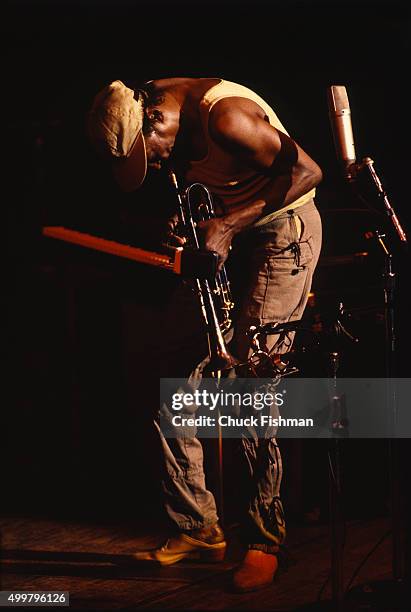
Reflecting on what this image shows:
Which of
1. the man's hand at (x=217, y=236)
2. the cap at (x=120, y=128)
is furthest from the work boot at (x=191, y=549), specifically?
the cap at (x=120, y=128)

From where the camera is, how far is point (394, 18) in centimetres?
470

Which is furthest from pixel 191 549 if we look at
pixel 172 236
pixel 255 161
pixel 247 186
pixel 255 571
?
pixel 255 161

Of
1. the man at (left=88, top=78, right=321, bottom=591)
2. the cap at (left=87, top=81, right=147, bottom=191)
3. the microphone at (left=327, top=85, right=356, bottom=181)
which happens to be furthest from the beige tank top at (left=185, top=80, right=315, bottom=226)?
the microphone at (left=327, top=85, right=356, bottom=181)

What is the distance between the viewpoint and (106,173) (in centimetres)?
473

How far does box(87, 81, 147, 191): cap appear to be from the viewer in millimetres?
3518

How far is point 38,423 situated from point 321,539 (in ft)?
5.63

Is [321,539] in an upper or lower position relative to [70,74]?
lower

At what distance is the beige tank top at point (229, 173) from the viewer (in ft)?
11.6

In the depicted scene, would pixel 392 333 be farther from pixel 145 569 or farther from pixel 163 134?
pixel 145 569

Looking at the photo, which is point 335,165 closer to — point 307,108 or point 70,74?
point 307,108

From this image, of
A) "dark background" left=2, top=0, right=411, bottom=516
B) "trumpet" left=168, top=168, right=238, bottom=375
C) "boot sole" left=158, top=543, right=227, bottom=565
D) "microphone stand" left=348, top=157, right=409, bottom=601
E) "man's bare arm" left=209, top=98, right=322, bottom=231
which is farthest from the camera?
"dark background" left=2, top=0, right=411, bottom=516

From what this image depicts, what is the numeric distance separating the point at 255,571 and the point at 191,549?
439 millimetres

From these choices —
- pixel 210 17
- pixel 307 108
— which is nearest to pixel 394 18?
pixel 307 108

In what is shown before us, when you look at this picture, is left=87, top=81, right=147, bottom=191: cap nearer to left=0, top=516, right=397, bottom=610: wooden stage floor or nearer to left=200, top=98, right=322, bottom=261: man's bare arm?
left=200, top=98, right=322, bottom=261: man's bare arm
